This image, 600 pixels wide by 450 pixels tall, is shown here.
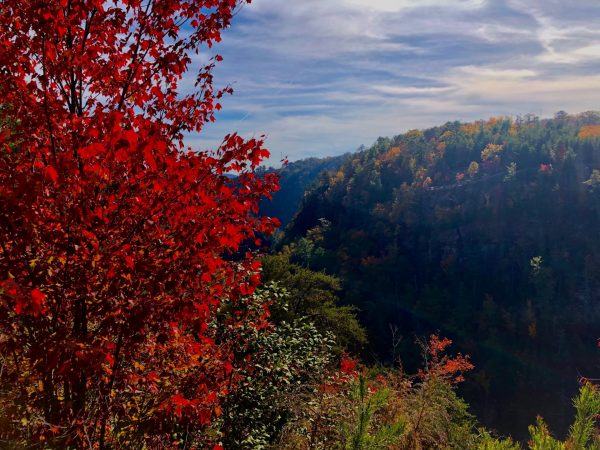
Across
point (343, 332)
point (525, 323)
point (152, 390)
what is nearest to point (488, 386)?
point (525, 323)

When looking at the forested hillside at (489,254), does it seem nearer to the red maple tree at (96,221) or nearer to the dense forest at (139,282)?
the dense forest at (139,282)

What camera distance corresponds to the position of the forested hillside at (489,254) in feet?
214

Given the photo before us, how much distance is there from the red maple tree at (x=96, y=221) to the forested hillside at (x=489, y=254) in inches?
2133

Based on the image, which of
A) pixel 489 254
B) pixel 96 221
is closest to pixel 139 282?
pixel 96 221

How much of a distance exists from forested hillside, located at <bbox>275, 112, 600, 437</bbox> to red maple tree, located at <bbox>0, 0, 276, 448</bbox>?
54188 mm

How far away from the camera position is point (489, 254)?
279ft

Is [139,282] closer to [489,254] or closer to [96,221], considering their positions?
[96,221]

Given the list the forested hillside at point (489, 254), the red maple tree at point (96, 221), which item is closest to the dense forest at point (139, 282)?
the red maple tree at point (96, 221)

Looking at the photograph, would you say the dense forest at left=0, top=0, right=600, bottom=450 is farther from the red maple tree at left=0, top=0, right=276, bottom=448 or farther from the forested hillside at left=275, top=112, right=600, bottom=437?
the forested hillside at left=275, top=112, right=600, bottom=437

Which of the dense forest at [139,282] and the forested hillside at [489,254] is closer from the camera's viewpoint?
the dense forest at [139,282]

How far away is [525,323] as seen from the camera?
71000 mm

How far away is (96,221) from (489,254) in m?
90.3

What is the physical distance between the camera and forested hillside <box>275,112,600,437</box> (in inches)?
2564

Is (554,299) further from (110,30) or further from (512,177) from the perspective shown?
(110,30)
